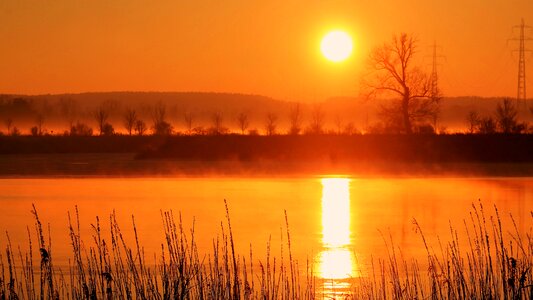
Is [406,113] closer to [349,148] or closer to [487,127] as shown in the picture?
[349,148]

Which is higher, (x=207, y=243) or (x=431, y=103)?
(x=431, y=103)

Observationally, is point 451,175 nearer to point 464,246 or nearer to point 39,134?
point 464,246

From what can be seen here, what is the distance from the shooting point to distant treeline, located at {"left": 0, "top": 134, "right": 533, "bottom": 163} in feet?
176

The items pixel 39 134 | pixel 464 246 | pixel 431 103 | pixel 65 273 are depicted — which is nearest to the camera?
pixel 65 273

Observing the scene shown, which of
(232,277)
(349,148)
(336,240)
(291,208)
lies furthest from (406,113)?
(232,277)

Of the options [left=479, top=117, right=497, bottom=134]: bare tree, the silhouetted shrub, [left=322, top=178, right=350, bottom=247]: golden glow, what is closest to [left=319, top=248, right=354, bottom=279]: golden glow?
[left=322, top=178, right=350, bottom=247]: golden glow

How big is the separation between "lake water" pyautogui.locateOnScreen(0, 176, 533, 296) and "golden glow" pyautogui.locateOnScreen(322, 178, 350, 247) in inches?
1.0

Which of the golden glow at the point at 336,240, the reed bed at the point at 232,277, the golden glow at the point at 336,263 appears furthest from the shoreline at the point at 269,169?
the reed bed at the point at 232,277

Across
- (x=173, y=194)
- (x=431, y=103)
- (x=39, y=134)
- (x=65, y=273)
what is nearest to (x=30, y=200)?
(x=173, y=194)

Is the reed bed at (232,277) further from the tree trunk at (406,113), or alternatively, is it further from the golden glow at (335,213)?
the tree trunk at (406,113)

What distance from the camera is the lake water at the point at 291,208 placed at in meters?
17.1

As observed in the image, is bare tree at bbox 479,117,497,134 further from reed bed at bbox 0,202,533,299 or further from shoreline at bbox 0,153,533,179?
reed bed at bbox 0,202,533,299

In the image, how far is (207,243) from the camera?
674 inches

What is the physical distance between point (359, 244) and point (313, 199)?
408 inches
